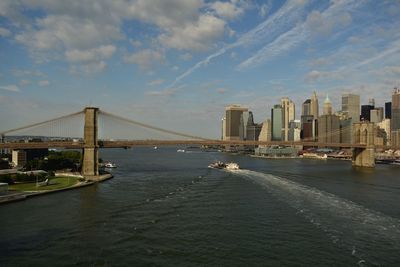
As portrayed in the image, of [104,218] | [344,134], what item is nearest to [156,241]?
[104,218]

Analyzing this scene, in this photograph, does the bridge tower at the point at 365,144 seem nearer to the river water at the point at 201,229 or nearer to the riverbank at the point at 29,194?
the river water at the point at 201,229

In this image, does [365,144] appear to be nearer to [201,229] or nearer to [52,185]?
[52,185]

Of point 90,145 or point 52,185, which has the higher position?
point 90,145

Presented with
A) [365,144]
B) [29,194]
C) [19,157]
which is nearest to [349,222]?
[29,194]

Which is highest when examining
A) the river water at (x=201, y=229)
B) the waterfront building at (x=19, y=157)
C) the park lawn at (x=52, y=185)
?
the waterfront building at (x=19, y=157)

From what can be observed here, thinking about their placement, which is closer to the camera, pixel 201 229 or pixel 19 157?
pixel 201 229

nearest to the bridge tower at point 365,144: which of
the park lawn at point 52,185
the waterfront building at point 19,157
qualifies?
the park lawn at point 52,185
